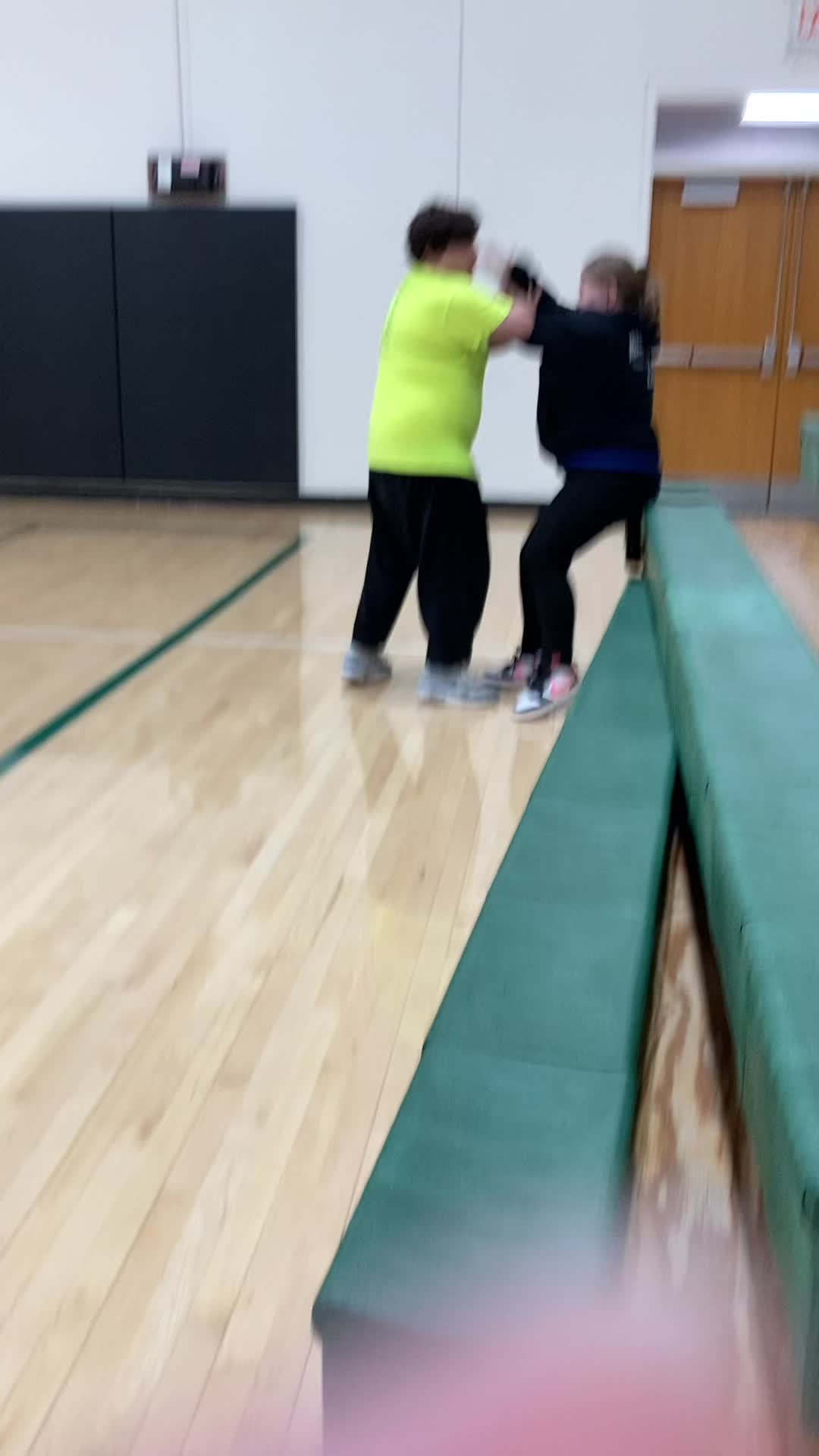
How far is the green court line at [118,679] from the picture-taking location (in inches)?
116

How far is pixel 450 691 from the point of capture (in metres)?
3.37

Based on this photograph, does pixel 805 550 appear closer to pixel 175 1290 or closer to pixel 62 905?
pixel 62 905

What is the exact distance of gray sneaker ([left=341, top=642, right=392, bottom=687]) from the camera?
3.51 meters

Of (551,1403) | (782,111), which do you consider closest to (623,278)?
(551,1403)

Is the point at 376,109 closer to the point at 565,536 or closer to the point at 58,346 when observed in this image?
the point at 58,346

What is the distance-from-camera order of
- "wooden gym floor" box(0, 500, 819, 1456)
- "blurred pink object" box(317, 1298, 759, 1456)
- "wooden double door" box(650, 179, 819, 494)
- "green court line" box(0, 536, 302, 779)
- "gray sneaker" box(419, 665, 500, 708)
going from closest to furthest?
"blurred pink object" box(317, 1298, 759, 1456) < "wooden gym floor" box(0, 500, 819, 1456) < "green court line" box(0, 536, 302, 779) < "gray sneaker" box(419, 665, 500, 708) < "wooden double door" box(650, 179, 819, 494)

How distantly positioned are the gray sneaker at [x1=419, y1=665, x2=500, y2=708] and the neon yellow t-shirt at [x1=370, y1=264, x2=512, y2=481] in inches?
19.8

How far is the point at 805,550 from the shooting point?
19.2 feet

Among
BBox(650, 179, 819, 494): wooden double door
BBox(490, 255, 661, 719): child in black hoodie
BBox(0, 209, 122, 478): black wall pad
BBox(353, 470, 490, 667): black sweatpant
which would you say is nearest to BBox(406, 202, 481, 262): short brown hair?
BBox(490, 255, 661, 719): child in black hoodie

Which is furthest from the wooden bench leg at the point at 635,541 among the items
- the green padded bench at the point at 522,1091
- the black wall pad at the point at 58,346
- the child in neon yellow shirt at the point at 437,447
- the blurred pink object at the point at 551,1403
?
the blurred pink object at the point at 551,1403

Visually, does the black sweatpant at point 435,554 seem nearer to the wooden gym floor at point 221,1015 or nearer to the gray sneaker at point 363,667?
the gray sneaker at point 363,667

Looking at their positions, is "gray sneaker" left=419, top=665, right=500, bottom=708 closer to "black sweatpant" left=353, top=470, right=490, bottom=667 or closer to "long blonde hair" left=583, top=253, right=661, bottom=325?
"black sweatpant" left=353, top=470, right=490, bottom=667

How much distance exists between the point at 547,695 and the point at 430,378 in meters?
0.82

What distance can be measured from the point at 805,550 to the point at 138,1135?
4.96 meters
